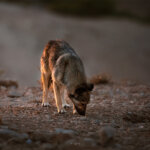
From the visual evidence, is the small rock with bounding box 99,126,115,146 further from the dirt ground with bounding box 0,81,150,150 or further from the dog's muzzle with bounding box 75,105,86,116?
the dog's muzzle with bounding box 75,105,86,116

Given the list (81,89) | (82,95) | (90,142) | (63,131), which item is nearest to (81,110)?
(82,95)

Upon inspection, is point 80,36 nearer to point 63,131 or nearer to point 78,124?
point 78,124

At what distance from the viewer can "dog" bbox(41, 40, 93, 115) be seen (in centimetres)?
565

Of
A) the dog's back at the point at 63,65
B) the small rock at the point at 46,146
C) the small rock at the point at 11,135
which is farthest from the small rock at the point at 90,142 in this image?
the dog's back at the point at 63,65

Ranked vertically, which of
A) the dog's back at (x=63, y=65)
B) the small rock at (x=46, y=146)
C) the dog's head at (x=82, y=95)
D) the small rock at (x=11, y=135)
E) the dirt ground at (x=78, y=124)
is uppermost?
the dog's back at (x=63, y=65)

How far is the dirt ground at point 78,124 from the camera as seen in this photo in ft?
14.0

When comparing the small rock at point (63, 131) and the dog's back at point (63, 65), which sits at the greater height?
the dog's back at point (63, 65)

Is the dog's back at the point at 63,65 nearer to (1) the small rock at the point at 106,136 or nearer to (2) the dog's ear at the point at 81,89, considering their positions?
(2) the dog's ear at the point at 81,89

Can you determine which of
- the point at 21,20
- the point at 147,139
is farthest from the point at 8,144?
the point at 21,20

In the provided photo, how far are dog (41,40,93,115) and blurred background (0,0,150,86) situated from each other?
232 inches

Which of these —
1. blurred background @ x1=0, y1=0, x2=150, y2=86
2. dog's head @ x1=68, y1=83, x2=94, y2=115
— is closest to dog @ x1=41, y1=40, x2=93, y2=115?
dog's head @ x1=68, y1=83, x2=94, y2=115

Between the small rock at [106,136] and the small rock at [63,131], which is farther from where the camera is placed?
the small rock at [63,131]

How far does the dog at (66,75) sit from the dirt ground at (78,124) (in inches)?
14.6

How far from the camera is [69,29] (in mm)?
22297
